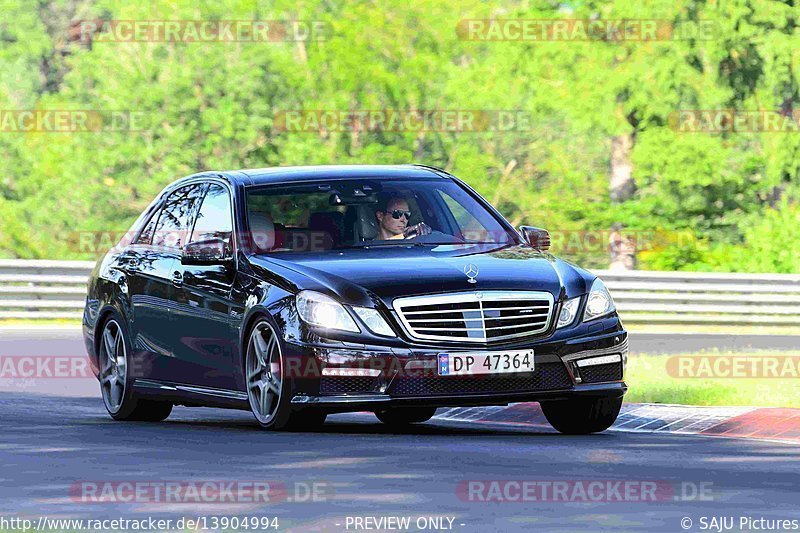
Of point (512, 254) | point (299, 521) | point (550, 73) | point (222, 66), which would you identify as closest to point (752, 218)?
point (550, 73)

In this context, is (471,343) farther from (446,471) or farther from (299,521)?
(299,521)

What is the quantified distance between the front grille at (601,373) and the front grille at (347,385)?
49.3 inches

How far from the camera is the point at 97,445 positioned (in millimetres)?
11203

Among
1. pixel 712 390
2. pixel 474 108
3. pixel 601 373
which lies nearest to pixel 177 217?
pixel 601 373

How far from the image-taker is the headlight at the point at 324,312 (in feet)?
36.8

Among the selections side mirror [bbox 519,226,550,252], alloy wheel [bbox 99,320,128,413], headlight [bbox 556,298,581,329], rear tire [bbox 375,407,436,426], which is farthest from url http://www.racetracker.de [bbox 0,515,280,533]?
alloy wheel [bbox 99,320,128,413]

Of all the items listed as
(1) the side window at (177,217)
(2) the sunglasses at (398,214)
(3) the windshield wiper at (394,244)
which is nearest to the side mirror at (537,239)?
(3) the windshield wiper at (394,244)

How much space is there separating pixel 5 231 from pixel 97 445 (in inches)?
1693

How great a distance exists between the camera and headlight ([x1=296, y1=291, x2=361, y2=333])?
1121cm

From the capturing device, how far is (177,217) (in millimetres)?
13664

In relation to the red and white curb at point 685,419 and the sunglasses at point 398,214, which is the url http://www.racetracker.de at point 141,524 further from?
the sunglasses at point 398,214

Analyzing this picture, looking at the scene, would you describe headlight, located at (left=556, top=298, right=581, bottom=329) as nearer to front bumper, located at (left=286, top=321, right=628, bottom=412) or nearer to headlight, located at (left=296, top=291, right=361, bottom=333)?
front bumper, located at (left=286, top=321, right=628, bottom=412)

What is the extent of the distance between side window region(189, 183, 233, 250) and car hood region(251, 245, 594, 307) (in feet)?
1.99

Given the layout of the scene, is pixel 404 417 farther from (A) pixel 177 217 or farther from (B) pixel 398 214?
(A) pixel 177 217
